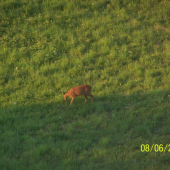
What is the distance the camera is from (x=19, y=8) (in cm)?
1681

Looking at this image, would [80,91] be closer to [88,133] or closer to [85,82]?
[85,82]

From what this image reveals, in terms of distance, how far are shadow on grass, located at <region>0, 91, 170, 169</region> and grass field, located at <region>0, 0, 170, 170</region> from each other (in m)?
0.02

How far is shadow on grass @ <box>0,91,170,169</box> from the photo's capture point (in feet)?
26.0

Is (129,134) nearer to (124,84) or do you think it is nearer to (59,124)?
(59,124)

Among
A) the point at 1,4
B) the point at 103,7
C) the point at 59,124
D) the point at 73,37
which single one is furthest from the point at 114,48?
the point at 1,4

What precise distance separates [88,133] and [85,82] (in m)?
3.25

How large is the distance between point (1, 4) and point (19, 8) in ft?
2.95

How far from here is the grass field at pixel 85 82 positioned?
8266 millimetres

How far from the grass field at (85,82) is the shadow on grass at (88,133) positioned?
2 cm
